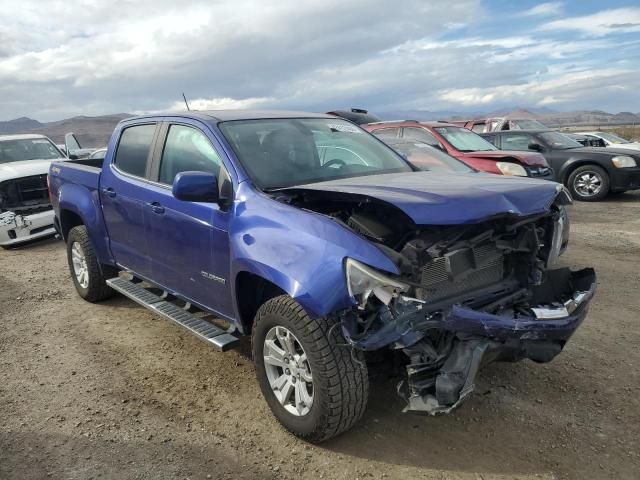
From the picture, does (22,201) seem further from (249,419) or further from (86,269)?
(249,419)

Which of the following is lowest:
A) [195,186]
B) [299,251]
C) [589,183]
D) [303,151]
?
[589,183]

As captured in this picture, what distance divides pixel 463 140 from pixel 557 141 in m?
3.57

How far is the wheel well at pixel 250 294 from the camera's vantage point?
11.0 ft

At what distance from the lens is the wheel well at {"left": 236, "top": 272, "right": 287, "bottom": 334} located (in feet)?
11.0

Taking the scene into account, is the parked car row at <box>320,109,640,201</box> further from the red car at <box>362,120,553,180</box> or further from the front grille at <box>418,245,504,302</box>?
the front grille at <box>418,245,504,302</box>

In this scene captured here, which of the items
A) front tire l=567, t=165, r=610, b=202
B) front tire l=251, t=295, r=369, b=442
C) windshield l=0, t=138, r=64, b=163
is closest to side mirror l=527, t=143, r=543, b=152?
front tire l=567, t=165, r=610, b=202

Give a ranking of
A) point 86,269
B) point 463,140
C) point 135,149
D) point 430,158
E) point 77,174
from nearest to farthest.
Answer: point 135,149 → point 77,174 → point 86,269 → point 430,158 → point 463,140

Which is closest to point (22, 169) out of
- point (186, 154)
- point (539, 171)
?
point (186, 154)

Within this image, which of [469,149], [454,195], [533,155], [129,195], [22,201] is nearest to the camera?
[454,195]

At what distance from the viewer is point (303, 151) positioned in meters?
3.96

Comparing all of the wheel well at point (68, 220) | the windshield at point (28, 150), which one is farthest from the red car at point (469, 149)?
the windshield at point (28, 150)

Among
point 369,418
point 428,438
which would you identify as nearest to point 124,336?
point 369,418

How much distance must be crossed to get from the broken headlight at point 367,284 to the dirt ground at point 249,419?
0.99 m

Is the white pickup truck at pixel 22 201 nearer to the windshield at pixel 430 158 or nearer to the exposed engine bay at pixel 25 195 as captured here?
the exposed engine bay at pixel 25 195
